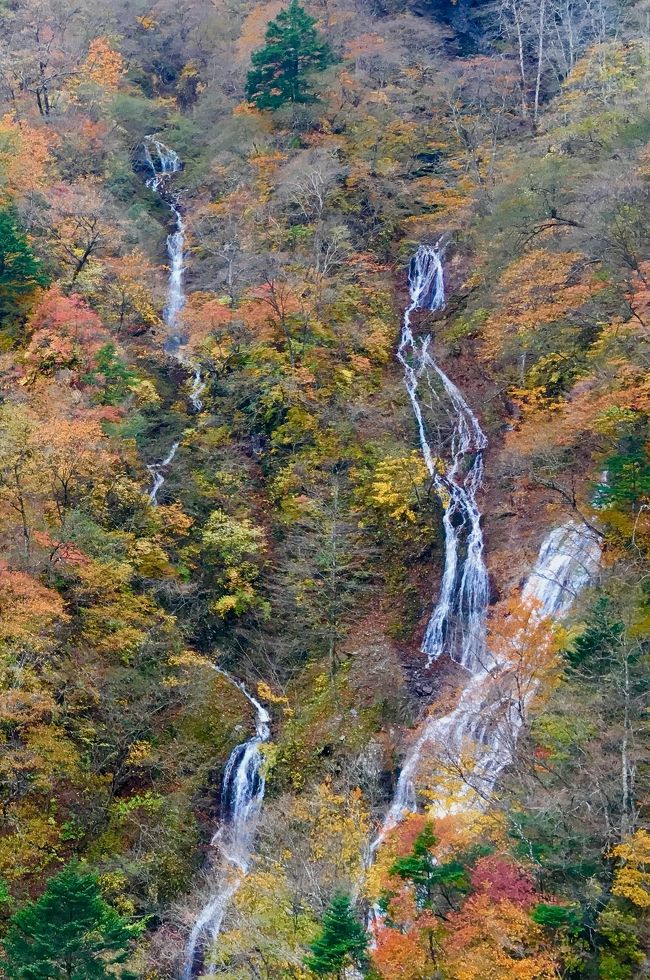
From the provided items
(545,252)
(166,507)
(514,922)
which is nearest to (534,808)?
(514,922)

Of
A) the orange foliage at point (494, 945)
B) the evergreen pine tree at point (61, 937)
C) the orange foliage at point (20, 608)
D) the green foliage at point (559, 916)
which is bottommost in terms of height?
the evergreen pine tree at point (61, 937)

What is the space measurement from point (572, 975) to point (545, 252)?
1886cm

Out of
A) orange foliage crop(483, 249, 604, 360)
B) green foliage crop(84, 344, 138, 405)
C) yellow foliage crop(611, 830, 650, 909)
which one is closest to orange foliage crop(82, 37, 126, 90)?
green foliage crop(84, 344, 138, 405)

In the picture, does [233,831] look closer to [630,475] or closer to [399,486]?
[399,486]

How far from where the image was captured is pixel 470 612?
20188 millimetres

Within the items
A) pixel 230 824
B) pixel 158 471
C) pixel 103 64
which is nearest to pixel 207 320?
pixel 158 471

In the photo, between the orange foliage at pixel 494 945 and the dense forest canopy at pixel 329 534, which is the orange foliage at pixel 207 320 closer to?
the dense forest canopy at pixel 329 534

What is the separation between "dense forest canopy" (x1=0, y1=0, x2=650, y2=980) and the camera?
→ 40.7ft

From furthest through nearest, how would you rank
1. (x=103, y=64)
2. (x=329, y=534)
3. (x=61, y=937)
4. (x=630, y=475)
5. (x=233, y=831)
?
1. (x=103, y=64)
2. (x=329, y=534)
3. (x=233, y=831)
4. (x=630, y=475)
5. (x=61, y=937)

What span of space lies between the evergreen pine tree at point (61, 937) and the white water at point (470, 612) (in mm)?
5444

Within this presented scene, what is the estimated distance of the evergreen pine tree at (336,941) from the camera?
Result: 1119 centimetres

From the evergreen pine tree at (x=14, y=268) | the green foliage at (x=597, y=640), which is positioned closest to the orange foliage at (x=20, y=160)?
the evergreen pine tree at (x=14, y=268)

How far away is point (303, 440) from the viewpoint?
25172mm

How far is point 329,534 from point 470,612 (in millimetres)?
4542
